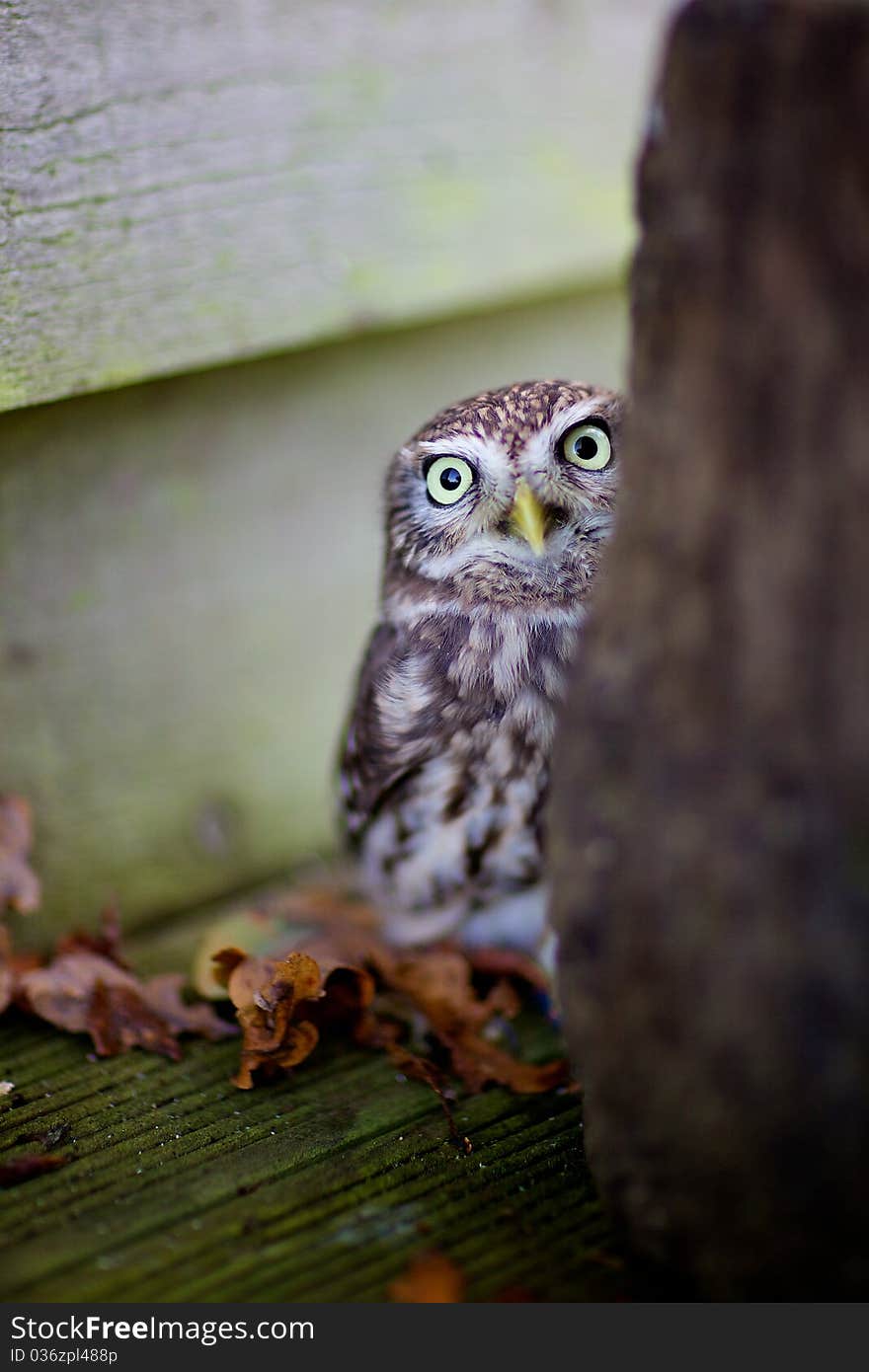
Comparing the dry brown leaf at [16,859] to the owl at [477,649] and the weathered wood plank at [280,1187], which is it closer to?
the weathered wood plank at [280,1187]

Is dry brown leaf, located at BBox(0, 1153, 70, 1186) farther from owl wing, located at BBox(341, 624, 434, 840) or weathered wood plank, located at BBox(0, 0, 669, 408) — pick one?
weathered wood plank, located at BBox(0, 0, 669, 408)

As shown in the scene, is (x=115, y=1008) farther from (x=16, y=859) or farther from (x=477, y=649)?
(x=477, y=649)

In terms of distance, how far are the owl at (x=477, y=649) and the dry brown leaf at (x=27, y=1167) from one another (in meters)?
0.93

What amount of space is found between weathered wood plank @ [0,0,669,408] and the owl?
0.69 m

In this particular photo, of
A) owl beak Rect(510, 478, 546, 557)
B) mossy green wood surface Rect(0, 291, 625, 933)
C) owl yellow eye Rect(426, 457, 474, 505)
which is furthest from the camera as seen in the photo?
mossy green wood surface Rect(0, 291, 625, 933)

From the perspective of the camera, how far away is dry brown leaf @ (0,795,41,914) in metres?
2.58

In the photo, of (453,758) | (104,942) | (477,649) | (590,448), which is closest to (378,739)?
(453,758)

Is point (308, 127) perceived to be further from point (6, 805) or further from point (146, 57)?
point (6, 805)

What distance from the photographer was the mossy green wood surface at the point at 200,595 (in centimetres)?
269

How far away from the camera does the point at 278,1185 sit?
185 centimetres

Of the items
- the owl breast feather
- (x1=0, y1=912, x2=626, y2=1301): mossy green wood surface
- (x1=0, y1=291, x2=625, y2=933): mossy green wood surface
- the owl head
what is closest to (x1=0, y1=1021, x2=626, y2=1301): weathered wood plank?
(x1=0, y1=912, x2=626, y2=1301): mossy green wood surface

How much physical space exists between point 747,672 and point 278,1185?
113 centimetres

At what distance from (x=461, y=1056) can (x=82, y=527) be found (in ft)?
4.67

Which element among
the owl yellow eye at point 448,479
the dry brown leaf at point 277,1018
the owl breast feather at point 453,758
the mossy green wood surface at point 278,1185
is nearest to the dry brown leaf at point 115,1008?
the mossy green wood surface at point 278,1185
